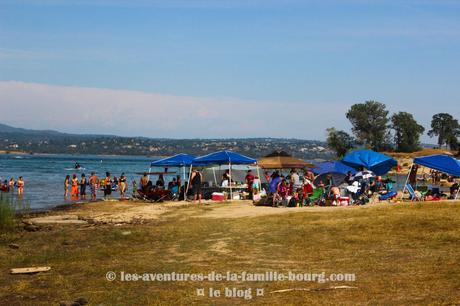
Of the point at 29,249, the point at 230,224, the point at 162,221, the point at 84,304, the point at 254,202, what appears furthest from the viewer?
the point at 254,202

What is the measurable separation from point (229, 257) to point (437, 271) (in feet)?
13.6

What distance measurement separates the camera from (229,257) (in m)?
12.6

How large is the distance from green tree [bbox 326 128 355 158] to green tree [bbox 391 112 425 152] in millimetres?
10756

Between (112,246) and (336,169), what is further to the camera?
(336,169)

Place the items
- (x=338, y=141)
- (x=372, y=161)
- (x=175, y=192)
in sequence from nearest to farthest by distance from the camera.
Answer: (x=372, y=161) < (x=175, y=192) < (x=338, y=141)

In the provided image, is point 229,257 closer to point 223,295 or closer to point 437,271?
point 223,295

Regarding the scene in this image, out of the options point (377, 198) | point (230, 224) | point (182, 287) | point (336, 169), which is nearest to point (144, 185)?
point (336, 169)

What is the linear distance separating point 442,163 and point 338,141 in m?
73.7

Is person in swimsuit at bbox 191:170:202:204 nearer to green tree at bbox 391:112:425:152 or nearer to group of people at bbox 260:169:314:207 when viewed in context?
group of people at bbox 260:169:314:207

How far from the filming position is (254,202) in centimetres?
2595

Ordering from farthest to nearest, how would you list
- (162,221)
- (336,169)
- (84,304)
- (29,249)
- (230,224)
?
(336,169)
(162,221)
(230,224)
(29,249)
(84,304)

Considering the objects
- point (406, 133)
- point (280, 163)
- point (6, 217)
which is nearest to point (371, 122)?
point (406, 133)

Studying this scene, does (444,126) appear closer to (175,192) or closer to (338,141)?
(338,141)

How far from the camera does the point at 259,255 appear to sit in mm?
12680
